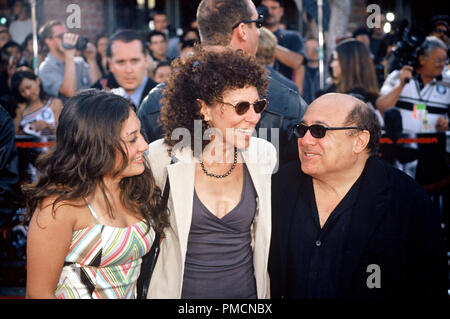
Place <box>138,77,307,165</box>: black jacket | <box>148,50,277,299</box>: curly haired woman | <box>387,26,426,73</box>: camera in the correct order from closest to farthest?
1. <box>148,50,277,299</box>: curly haired woman
2. <box>138,77,307,165</box>: black jacket
3. <box>387,26,426,73</box>: camera

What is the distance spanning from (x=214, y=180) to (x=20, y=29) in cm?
741

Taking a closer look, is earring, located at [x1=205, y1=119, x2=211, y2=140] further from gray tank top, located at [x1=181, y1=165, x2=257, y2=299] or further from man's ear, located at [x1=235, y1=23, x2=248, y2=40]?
man's ear, located at [x1=235, y1=23, x2=248, y2=40]

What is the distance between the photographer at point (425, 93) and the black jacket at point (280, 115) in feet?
8.34

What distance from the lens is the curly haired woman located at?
238 cm

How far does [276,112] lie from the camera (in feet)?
9.88

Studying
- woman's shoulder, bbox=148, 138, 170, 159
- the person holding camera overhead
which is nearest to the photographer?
woman's shoulder, bbox=148, 138, 170, 159

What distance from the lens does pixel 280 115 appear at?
9.91ft

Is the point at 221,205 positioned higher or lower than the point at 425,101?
lower

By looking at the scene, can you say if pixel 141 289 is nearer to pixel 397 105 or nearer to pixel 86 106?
pixel 86 106

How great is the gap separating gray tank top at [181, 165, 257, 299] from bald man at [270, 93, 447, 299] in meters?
0.21

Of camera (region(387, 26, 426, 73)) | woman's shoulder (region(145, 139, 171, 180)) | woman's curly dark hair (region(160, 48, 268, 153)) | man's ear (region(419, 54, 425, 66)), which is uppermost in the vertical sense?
camera (region(387, 26, 426, 73))

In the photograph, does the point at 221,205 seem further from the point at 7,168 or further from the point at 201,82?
the point at 7,168

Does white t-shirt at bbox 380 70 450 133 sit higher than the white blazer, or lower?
higher

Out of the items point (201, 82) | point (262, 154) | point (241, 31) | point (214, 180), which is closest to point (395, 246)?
point (262, 154)
